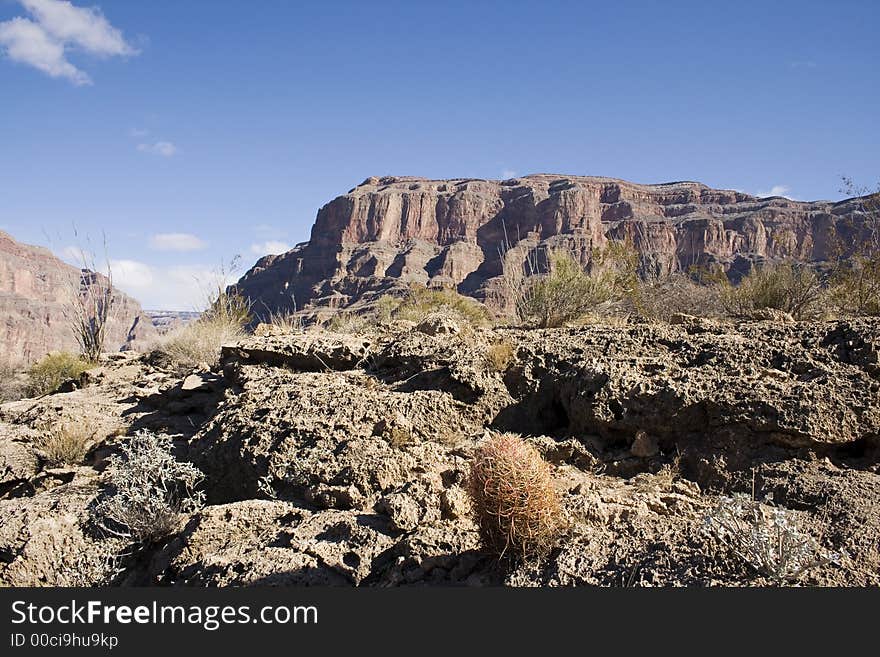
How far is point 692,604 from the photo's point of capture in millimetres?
2309

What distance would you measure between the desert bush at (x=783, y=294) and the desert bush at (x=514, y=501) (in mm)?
5288

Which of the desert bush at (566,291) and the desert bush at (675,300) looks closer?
the desert bush at (566,291)

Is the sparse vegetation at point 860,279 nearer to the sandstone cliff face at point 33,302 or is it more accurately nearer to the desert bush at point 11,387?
the desert bush at point 11,387

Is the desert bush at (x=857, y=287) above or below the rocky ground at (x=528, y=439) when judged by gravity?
above

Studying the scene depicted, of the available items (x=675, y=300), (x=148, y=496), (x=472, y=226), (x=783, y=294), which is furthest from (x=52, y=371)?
(x=472, y=226)

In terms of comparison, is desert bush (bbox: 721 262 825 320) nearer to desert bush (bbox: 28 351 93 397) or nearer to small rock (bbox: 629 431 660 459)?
small rock (bbox: 629 431 660 459)

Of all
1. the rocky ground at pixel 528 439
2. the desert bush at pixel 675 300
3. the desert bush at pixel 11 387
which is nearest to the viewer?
the rocky ground at pixel 528 439

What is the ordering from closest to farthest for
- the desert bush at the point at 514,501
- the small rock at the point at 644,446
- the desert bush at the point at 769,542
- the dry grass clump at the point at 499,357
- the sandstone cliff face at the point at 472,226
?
the desert bush at the point at 769,542 < the desert bush at the point at 514,501 < the small rock at the point at 644,446 < the dry grass clump at the point at 499,357 < the sandstone cliff face at the point at 472,226

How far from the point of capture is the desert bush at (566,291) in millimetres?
7775

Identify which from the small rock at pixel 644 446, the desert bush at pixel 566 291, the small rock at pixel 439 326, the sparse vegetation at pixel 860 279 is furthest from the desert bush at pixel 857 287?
the small rock at pixel 439 326

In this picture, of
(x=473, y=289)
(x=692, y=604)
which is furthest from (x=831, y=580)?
(x=473, y=289)

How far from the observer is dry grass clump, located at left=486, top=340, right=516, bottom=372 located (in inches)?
185

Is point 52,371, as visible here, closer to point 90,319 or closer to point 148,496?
point 90,319

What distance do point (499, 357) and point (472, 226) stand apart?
100772 mm
